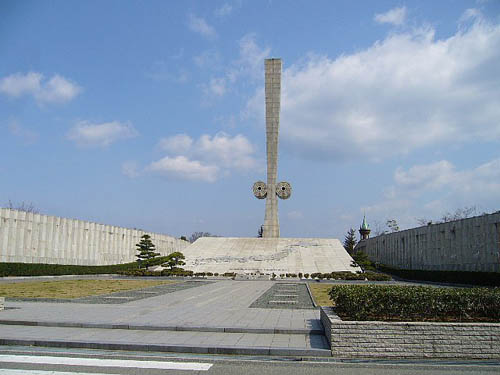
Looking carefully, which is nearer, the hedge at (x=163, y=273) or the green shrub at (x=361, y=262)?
the hedge at (x=163, y=273)

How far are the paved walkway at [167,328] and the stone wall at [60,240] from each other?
13.6 metres

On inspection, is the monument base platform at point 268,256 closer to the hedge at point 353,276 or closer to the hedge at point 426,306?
the hedge at point 353,276

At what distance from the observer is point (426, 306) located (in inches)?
251

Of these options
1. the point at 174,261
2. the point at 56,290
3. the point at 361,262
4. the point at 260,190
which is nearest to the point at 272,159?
the point at 260,190

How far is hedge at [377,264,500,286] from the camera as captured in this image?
17.0 metres

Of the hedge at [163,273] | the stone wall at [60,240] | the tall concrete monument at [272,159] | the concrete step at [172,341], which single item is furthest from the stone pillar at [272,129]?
the concrete step at [172,341]

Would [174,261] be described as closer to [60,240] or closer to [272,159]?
[60,240]

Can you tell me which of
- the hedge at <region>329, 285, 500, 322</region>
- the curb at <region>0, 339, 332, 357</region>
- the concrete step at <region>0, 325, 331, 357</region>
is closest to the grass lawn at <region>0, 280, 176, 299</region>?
the concrete step at <region>0, 325, 331, 357</region>

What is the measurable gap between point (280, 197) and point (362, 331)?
2715 cm

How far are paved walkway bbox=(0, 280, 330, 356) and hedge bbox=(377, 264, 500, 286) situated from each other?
34.1 feet

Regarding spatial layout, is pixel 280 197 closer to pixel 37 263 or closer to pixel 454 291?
pixel 37 263

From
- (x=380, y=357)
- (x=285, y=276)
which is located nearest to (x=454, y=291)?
(x=380, y=357)

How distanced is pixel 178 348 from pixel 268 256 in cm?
2184

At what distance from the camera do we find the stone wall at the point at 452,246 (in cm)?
1873
